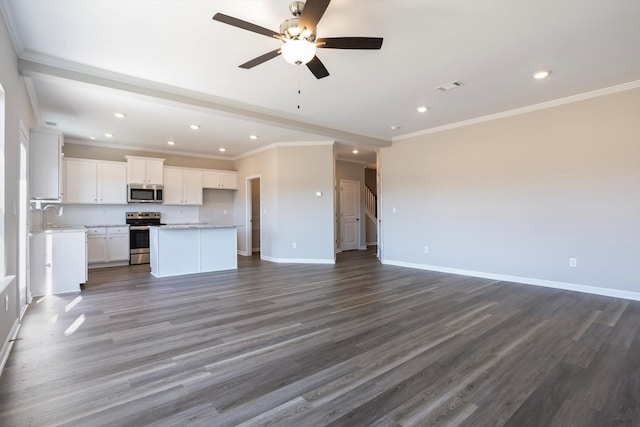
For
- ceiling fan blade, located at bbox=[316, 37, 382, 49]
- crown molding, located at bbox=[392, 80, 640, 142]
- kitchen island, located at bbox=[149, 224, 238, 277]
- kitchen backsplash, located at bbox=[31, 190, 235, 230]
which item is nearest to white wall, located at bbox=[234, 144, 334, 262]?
kitchen island, located at bbox=[149, 224, 238, 277]

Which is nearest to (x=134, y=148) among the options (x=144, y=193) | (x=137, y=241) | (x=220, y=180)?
(x=144, y=193)

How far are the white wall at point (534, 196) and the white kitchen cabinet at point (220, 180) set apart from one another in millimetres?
4605

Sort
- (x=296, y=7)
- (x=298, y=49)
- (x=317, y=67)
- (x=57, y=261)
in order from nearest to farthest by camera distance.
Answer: (x=298, y=49) → (x=296, y=7) → (x=317, y=67) → (x=57, y=261)

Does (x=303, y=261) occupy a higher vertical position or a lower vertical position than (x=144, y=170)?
lower

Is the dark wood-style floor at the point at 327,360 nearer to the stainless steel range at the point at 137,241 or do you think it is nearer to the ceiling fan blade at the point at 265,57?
the ceiling fan blade at the point at 265,57

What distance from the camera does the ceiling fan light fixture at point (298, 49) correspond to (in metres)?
2.34

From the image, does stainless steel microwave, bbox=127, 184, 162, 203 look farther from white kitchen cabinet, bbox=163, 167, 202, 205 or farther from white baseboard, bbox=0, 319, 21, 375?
white baseboard, bbox=0, 319, 21, 375

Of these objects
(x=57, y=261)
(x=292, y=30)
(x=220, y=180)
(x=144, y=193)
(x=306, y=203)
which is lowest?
(x=57, y=261)

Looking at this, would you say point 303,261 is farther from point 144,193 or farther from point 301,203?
point 144,193

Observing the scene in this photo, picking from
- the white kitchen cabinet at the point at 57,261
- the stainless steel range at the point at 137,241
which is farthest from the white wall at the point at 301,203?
the white kitchen cabinet at the point at 57,261

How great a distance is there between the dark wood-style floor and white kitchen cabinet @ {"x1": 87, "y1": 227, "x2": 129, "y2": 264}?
2.68 metres

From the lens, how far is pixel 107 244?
263 inches

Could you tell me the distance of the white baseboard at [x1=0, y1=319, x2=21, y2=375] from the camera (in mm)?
2315

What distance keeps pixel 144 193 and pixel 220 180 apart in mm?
1884
